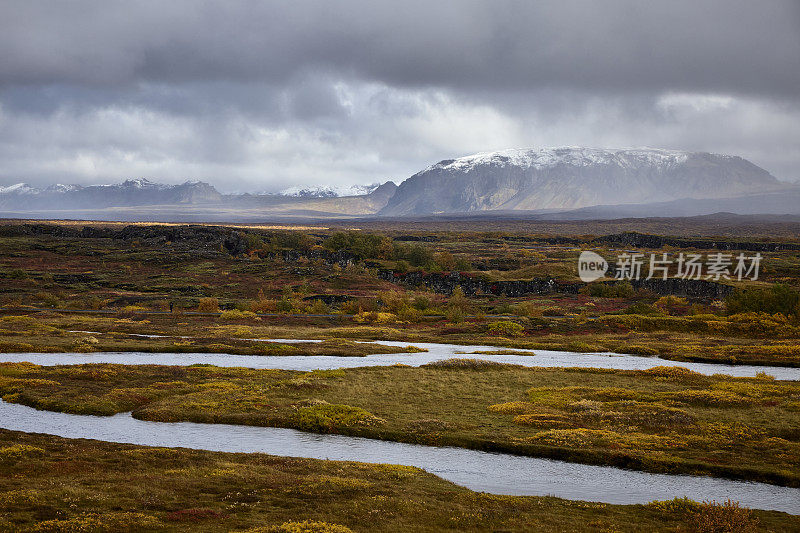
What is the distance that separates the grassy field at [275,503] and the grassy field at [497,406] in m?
6.35

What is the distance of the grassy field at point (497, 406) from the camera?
29844mm

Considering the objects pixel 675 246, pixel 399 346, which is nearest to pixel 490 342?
pixel 399 346

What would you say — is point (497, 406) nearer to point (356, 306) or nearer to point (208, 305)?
point (356, 306)

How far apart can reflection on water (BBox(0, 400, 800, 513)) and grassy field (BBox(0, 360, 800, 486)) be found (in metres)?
0.86

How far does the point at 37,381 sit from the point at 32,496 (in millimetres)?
24620

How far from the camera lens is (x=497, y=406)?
1503 inches

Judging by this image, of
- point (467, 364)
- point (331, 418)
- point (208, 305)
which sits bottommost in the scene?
point (208, 305)

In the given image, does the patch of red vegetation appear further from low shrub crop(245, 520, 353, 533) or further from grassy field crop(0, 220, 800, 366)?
grassy field crop(0, 220, 800, 366)

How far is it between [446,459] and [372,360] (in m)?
30.1

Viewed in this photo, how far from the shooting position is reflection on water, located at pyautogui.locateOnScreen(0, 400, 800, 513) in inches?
989

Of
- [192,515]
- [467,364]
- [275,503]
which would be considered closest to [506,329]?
[467,364]
